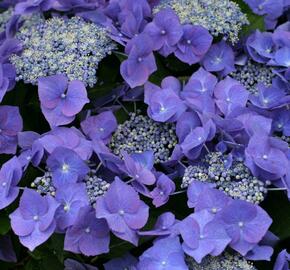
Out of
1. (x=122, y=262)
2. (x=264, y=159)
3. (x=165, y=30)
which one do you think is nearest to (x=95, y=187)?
(x=122, y=262)

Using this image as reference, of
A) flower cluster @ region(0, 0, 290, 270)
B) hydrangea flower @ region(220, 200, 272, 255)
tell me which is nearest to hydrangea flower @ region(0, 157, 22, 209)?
flower cluster @ region(0, 0, 290, 270)

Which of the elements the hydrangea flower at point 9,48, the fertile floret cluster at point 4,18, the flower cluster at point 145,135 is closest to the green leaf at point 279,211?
the flower cluster at point 145,135

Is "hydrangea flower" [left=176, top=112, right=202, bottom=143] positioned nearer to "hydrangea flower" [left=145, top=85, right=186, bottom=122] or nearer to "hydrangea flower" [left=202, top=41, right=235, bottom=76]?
"hydrangea flower" [left=145, top=85, right=186, bottom=122]

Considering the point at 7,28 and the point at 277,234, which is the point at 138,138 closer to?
the point at 277,234

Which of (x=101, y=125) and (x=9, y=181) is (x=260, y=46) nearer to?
(x=101, y=125)

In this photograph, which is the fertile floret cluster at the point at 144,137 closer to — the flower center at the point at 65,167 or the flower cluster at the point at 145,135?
the flower cluster at the point at 145,135

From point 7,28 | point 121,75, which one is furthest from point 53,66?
point 7,28

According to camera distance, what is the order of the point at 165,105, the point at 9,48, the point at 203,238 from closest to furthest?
the point at 203,238 → the point at 165,105 → the point at 9,48
